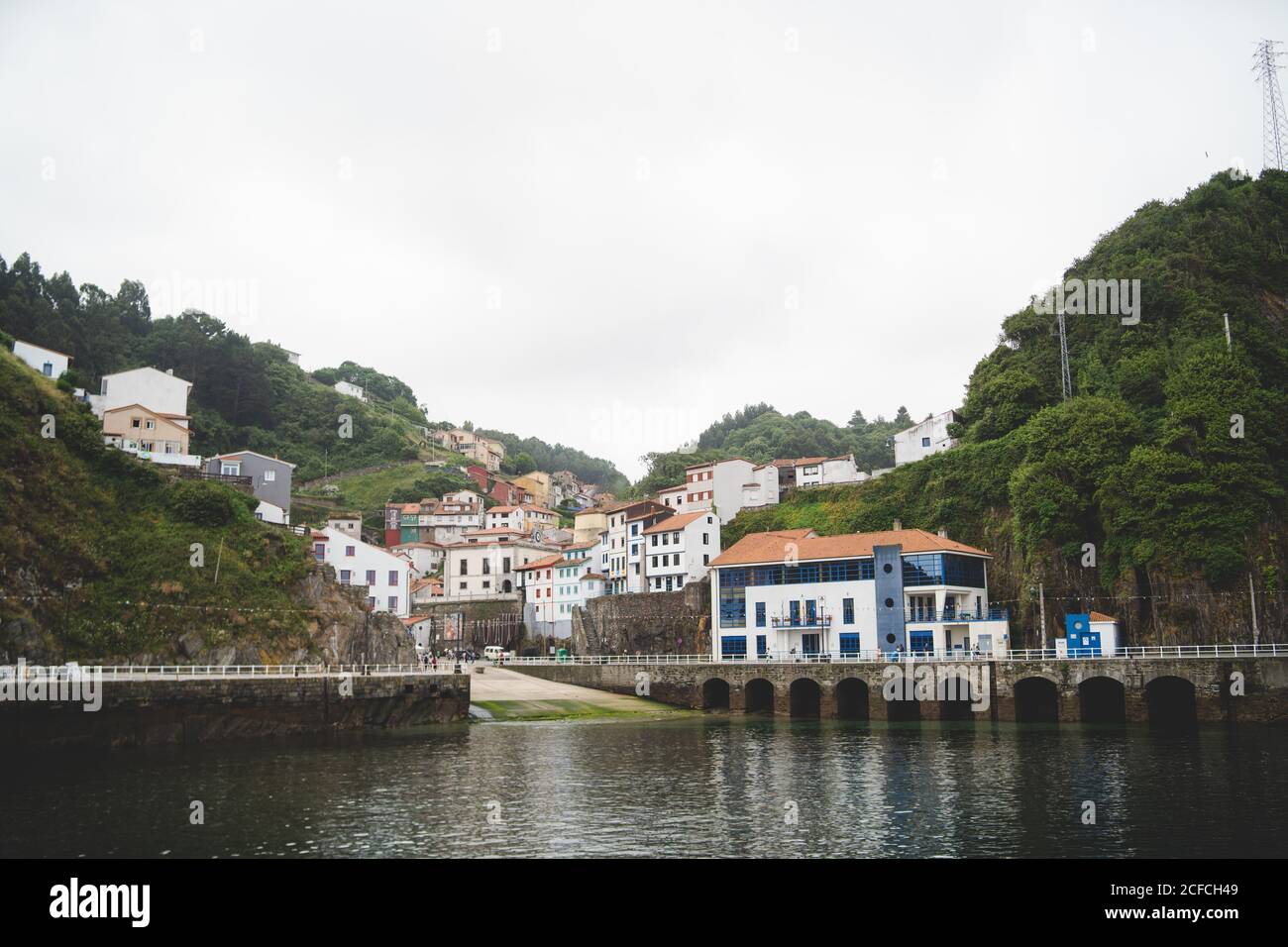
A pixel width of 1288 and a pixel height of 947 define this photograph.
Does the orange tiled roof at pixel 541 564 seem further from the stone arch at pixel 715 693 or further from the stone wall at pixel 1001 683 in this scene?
the stone arch at pixel 715 693

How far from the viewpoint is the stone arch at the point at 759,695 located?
65.4m

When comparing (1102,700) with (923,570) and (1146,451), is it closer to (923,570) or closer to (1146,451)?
(923,570)

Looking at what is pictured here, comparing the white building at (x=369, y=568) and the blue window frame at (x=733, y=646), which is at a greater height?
the white building at (x=369, y=568)

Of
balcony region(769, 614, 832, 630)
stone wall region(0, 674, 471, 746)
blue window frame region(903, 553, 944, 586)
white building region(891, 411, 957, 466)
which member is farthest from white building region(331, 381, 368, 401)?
blue window frame region(903, 553, 944, 586)

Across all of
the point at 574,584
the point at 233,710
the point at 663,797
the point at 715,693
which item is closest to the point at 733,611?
the point at 715,693

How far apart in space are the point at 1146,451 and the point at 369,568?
5889cm

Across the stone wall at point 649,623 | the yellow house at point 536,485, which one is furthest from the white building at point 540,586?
the yellow house at point 536,485

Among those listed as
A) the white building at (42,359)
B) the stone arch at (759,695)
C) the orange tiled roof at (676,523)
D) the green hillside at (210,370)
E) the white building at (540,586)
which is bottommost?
the stone arch at (759,695)

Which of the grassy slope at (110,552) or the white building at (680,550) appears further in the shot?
the white building at (680,550)

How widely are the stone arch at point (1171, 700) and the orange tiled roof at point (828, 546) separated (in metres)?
14.9

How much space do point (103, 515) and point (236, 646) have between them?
1239 cm

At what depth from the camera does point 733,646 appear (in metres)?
71.4

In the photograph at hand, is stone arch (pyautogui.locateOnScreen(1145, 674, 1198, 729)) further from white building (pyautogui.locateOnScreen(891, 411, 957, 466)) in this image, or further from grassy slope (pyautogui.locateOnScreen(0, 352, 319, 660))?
grassy slope (pyautogui.locateOnScreen(0, 352, 319, 660))

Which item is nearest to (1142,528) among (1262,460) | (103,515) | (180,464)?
(1262,460)
